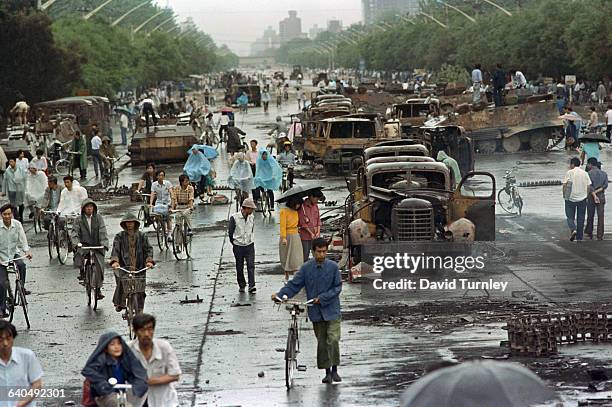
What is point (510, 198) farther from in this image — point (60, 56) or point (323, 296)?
point (60, 56)

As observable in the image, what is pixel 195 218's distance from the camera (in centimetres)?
3378

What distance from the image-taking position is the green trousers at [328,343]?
15.4m

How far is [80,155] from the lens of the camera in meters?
46.0

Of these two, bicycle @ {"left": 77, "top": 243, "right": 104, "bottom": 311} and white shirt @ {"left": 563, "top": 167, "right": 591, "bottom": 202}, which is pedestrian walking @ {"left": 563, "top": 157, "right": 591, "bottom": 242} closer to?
white shirt @ {"left": 563, "top": 167, "right": 591, "bottom": 202}

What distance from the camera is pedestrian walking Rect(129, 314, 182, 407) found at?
1130cm

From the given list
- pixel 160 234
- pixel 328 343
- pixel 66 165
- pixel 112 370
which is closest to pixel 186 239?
pixel 160 234

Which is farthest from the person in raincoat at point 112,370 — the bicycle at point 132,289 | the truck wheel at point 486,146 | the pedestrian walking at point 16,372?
the truck wheel at point 486,146

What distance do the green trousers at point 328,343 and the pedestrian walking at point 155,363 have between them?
4.10 metres

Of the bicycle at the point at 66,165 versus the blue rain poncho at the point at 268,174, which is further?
the bicycle at the point at 66,165

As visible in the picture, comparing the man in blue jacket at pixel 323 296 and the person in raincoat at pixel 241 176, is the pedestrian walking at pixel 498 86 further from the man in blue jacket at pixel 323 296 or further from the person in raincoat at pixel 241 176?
the man in blue jacket at pixel 323 296

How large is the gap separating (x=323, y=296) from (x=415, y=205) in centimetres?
845

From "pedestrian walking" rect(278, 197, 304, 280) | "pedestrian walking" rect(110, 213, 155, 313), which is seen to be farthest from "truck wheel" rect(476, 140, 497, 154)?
"pedestrian walking" rect(110, 213, 155, 313)

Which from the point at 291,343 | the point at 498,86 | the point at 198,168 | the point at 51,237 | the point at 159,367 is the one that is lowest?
the point at 51,237

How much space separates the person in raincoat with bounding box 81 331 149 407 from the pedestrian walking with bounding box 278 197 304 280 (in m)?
9.70
